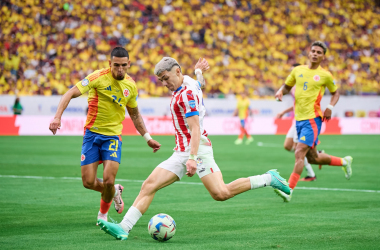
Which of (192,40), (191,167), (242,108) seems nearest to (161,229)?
(191,167)

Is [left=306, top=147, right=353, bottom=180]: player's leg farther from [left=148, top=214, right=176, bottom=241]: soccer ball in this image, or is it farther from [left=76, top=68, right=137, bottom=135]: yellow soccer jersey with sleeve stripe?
[left=148, top=214, right=176, bottom=241]: soccer ball

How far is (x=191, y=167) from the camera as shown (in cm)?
549

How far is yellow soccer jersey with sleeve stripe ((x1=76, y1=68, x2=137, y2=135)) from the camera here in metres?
6.89

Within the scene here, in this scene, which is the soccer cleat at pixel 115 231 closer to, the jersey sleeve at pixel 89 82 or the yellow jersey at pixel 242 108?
the jersey sleeve at pixel 89 82

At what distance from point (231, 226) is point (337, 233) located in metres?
1.31

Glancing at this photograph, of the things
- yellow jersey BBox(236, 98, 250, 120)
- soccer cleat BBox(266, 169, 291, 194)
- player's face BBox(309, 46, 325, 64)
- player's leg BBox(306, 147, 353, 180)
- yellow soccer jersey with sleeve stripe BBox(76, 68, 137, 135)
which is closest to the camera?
soccer cleat BBox(266, 169, 291, 194)

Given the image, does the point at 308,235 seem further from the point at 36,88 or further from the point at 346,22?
the point at 346,22

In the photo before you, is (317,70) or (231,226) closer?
(231,226)

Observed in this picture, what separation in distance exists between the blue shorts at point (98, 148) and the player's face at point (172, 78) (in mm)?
1488

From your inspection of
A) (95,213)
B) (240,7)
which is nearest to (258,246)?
(95,213)

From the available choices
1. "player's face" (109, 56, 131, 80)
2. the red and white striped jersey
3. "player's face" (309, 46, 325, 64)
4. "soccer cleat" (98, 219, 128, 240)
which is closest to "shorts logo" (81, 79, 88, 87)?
"player's face" (109, 56, 131, 80)

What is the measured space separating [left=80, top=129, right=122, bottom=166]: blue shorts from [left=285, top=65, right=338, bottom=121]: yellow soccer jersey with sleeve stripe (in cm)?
413

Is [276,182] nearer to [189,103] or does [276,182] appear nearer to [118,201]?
[189,103]

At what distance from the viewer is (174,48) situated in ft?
112
